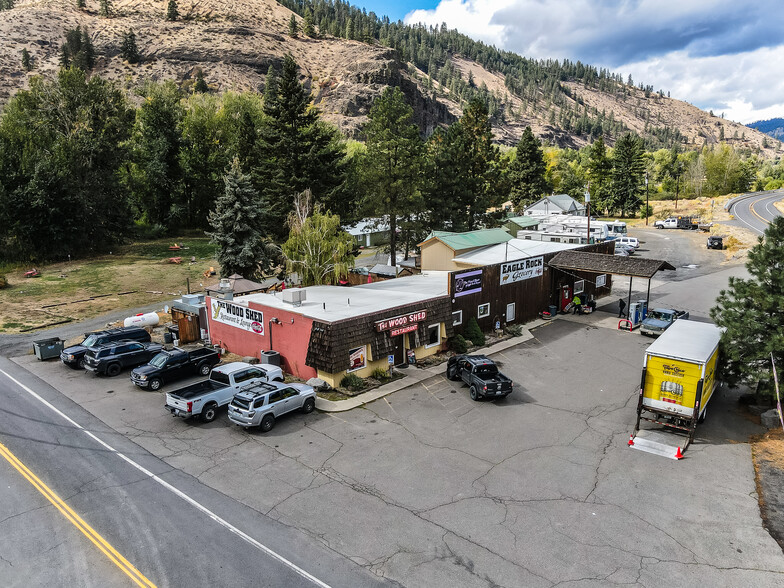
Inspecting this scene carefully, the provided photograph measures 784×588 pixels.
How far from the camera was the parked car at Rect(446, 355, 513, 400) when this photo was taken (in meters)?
21.1

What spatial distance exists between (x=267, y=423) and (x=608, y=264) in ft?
85.3

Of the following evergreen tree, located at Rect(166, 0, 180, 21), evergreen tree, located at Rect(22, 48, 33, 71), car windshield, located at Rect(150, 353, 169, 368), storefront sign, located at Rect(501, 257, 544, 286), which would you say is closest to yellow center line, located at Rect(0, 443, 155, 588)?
car windshield, located at Rect(150, 353, 169, 368)

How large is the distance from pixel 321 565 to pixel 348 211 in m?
39.3

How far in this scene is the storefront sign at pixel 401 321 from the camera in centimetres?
2386

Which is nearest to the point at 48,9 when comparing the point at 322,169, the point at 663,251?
the point at 322,169

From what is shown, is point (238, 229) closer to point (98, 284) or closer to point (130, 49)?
point (98, 284)

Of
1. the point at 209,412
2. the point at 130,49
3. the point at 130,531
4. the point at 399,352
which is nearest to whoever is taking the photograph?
the point at 130,531

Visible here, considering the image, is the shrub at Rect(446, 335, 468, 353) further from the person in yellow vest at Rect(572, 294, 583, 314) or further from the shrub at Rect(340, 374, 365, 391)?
the person in yellow vest at Rect(572, 294, 583, 314)

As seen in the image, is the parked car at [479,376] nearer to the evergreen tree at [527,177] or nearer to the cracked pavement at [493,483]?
the cracked pavement at [493,483]

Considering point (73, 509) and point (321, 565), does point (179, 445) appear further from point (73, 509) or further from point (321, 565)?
point (321, 565)

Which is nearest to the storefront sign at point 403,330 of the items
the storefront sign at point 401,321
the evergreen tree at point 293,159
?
the storefront sign at point 401,321

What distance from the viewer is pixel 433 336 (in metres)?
27.4

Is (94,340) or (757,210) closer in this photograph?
(94,340)

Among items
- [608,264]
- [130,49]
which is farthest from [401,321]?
[130,49]
